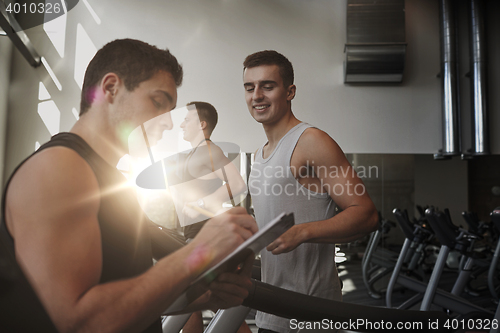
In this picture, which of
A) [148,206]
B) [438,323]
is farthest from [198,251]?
[148,206]

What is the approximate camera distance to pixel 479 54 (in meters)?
4.05

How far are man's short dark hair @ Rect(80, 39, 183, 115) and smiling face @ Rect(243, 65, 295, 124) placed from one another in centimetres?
71

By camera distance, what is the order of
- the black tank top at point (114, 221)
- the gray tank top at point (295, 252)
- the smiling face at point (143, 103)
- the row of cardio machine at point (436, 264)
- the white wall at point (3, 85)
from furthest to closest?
1. the white wall at point (3, 85)
2. the row of cardio machine at point (436, 264)
3. the gray tank top at point (295, 252)
4. the smiling face at point (143, 103)
5. the black tank top at point (114, 221)

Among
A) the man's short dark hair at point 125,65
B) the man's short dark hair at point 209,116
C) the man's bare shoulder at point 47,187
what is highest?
the man's short dark hair at point 209,116

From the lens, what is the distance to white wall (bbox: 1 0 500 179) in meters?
4.16

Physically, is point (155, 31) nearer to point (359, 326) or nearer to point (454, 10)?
point (454, 10)

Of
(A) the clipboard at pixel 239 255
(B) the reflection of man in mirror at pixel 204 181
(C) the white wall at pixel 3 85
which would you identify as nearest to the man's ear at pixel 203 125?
(B) the reflection of man in mirror at pixel 204 181

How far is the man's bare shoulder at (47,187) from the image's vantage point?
1.68 ft

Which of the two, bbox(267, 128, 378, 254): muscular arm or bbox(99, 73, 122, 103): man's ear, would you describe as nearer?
bbox(99, 73, 122, 103): man's ear

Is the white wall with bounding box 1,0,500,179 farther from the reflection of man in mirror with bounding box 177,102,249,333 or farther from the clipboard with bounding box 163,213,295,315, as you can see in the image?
the clipboard with bounding box 163,213,295,315

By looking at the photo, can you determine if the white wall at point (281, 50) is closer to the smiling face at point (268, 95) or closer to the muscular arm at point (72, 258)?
the smiling face at point (268, 95)

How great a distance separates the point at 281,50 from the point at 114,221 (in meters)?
3.99

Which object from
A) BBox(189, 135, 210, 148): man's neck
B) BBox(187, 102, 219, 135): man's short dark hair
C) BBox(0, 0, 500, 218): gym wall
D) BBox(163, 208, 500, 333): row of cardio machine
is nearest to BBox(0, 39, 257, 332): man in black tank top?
BBox(163, 208, 500, 333): row of cardio machine

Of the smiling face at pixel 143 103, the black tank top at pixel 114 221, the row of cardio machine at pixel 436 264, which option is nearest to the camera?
the black tank top at pixel 114 221
